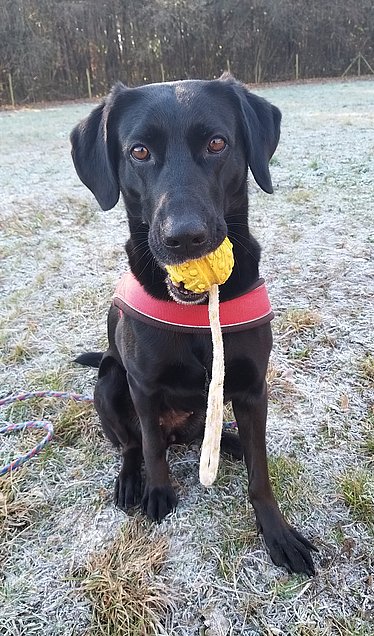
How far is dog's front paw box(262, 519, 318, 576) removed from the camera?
5.28ft

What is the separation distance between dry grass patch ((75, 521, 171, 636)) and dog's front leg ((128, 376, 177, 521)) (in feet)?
0.41

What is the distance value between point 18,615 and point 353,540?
104cm

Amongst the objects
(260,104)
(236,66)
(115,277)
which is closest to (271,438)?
(260,104)

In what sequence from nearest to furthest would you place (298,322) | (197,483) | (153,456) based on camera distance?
(153,456)
(197,483)
(298,322)

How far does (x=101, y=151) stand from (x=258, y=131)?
1.71 feet

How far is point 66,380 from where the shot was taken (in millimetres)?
2596

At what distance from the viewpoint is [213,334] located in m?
1.47

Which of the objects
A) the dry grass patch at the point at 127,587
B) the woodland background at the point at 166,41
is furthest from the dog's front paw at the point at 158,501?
the woodland background at the point at 166,41

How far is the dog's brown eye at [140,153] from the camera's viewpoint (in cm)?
163

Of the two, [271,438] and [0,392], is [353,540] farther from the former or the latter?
[0,392]

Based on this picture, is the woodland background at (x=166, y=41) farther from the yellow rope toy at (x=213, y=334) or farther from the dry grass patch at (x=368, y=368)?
the yellow rope toy at (x=213, y=334)

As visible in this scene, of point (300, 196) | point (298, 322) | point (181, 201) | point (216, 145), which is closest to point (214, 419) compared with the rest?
point (181, 201)

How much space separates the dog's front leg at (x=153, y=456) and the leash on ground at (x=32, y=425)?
435mm

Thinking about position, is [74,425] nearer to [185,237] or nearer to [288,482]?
[288,482]
